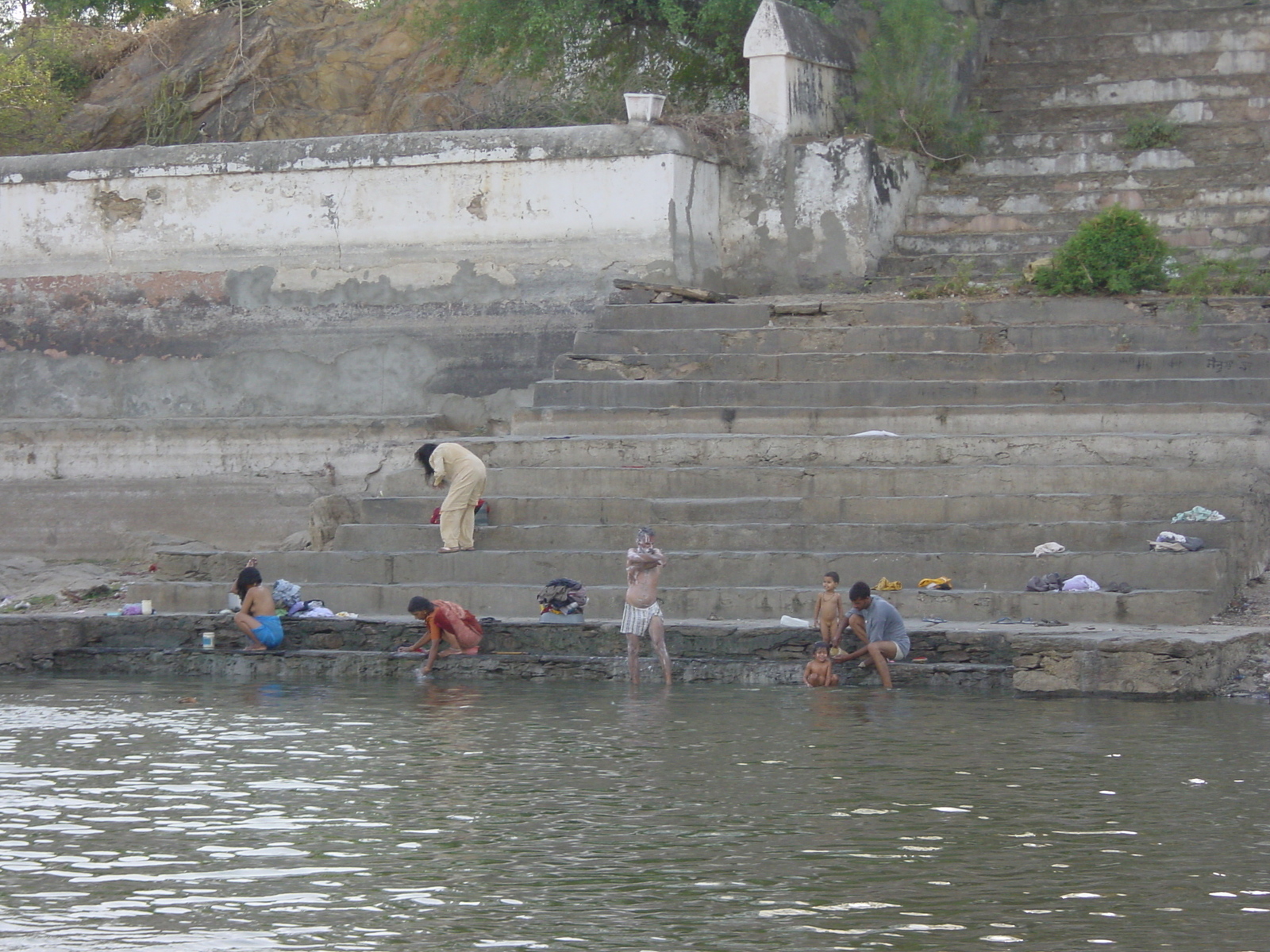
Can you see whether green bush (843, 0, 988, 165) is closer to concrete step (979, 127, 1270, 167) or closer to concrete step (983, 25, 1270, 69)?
concrete step (979, 127, 1270, 167)

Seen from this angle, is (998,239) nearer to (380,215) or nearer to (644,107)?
(644,107)

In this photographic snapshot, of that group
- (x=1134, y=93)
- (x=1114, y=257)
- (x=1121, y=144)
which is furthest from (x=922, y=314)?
(x=1134, y=93)

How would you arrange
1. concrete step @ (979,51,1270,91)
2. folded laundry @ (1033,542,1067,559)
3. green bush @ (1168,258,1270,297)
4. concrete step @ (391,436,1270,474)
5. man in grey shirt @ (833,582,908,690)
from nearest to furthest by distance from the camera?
man in grey shirt @ (833,582,908,690)
folded laundry @ (1033,542,1067,559)
concrete step @ (391,436,1270,474)
green bush @ (1168,258,1270,297)
concrete step @ (979,51,1270,91)

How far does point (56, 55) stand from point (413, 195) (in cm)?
739

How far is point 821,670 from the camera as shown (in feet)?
35.4

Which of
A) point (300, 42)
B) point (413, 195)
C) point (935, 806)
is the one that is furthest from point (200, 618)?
point (300, 42)

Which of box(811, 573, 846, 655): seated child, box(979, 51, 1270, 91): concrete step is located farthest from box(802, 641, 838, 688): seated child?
box(979, 51, 1270, 91): concrete step

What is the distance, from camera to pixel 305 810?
23.5 ft

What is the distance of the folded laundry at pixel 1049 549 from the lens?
1163cm

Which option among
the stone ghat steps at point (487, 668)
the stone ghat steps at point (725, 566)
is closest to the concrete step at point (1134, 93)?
the stone ghat steps at point (725, 566)

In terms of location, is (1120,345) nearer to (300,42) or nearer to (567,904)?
(567,904)

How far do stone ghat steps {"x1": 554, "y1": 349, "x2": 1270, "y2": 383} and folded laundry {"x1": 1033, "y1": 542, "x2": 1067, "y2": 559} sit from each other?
211cm

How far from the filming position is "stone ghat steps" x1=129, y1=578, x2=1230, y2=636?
11.0 meters

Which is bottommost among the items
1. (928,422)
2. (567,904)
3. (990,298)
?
(567,904)
